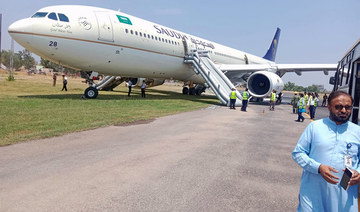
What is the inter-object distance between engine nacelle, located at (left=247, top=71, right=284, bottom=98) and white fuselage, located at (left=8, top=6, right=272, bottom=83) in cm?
599

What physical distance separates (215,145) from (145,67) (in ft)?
40.2

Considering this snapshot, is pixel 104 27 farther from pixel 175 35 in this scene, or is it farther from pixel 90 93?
pixel 175 35

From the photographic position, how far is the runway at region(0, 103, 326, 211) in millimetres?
3809

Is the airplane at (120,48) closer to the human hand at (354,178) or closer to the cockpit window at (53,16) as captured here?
the cockpit window at (53,16)

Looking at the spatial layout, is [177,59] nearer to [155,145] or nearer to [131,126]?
[131,126]

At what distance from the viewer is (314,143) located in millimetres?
2740

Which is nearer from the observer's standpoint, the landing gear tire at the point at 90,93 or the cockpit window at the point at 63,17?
the cockpit window at the point at 63,17

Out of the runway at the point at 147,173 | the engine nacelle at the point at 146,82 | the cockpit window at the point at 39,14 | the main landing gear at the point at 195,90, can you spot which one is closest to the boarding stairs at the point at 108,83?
the engine nacelle at the point at 146,82

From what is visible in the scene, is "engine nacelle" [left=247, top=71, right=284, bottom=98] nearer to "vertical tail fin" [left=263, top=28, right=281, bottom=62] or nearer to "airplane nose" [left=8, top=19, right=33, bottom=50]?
"airplane nose" [left=8, top=19, right=33, bottom=50]

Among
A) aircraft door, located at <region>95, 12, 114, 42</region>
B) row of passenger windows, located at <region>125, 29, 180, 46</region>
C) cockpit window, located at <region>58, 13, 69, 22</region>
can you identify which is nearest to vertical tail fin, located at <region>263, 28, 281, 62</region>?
row of passenger windows, located at <region>125, 29, 180, 46</region>

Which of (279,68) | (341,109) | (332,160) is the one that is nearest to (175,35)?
(279,68)

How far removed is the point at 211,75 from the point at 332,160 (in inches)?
748

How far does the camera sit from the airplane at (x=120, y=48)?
1408 centimetres

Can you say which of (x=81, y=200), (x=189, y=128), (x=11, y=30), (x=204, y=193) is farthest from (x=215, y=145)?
(x=11, y=30)
